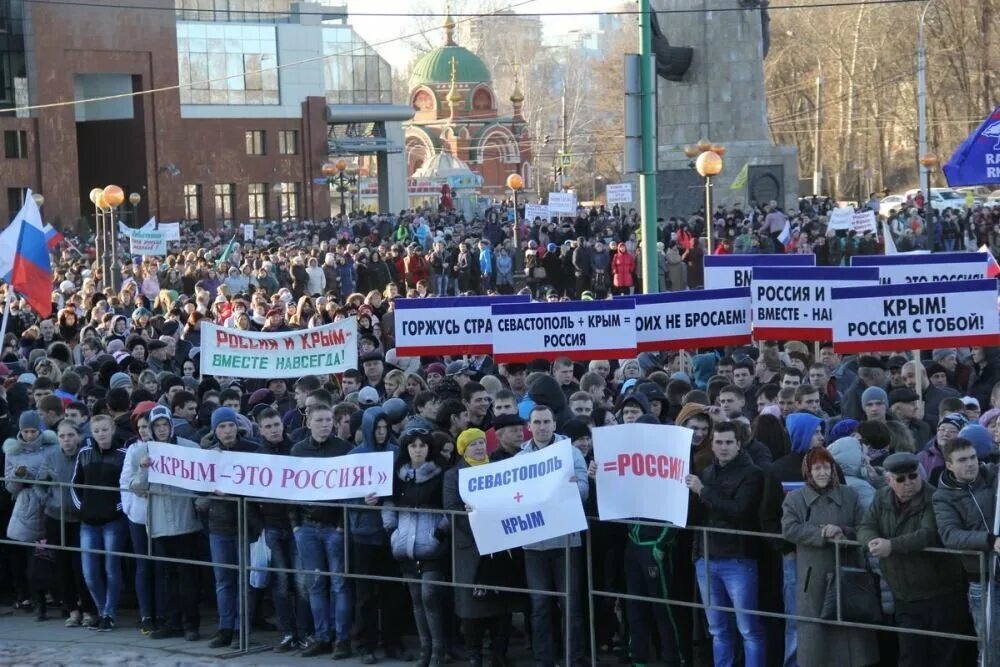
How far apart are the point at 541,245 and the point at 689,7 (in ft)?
33.4

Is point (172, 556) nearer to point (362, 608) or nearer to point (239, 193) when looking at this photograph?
point (362, 608)

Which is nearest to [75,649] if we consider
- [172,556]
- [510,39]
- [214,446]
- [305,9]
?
[172,556]

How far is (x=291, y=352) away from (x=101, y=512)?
2.78m

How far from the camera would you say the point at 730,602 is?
8961mm

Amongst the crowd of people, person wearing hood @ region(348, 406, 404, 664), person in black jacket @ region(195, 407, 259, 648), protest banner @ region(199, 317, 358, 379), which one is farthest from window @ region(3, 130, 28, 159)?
person wearing hood @ region(348, 406, 404, 664)

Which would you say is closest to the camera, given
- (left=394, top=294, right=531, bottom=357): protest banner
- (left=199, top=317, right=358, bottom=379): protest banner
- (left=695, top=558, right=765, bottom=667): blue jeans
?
(left=695, top=558, right=765, bottom=667): blue jeans

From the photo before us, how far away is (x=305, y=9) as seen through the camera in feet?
230

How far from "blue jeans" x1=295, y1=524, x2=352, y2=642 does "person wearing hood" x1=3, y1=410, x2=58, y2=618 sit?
2.14 metres

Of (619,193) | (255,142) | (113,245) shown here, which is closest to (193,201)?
(255,142)

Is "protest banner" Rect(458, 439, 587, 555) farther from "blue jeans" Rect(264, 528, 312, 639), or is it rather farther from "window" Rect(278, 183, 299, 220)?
"window" Rect(278, 183, 299, 220)

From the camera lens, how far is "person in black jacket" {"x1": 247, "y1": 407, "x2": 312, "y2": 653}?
1021 cm

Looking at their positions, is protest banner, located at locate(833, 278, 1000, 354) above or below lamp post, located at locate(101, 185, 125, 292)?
below

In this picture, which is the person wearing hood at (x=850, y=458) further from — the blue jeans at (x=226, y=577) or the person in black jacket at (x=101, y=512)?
the person in black jacket at (x=101, y=512)

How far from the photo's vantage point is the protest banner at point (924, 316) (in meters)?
11.0
